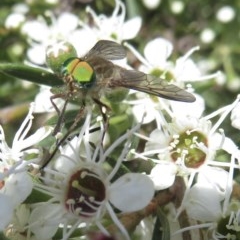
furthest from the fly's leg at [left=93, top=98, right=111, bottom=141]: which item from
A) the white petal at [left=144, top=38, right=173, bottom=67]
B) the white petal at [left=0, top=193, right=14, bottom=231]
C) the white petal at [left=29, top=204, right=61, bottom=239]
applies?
the white petal at [left=144, top=38, right=173, bottom=67]

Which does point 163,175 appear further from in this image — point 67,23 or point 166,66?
point 67,23

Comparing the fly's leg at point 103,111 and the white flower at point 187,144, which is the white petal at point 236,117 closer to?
the white flower at point 187,144

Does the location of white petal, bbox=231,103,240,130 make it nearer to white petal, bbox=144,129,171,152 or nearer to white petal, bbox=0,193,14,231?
white petal, bbox=144,129,171,152

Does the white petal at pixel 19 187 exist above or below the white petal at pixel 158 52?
above

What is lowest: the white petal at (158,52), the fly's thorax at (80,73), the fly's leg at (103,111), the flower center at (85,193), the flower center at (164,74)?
the flower center at (164,74)

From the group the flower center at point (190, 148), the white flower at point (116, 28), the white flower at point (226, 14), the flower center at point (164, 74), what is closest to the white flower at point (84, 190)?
the flower center at point (190, 148)

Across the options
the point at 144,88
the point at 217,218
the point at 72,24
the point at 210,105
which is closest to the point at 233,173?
the point at 217,218

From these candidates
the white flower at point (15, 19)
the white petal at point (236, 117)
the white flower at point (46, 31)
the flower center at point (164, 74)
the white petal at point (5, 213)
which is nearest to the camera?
the white petal at point (5, 213)
